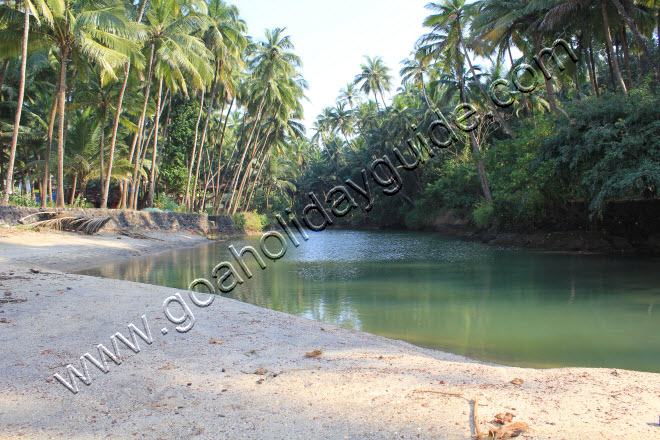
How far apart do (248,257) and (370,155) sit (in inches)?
1247

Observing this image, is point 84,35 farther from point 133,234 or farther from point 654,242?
point 654,242

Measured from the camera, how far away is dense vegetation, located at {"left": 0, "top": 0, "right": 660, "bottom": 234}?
585 inches

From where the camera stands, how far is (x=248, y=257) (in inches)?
709

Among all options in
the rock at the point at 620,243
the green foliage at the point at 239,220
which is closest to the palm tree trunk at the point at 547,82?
the rock at the point at 620,243

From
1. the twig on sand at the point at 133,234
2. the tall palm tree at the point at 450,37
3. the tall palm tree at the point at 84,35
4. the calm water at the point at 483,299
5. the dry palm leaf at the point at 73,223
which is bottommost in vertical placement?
the calm water at the point at 483,299

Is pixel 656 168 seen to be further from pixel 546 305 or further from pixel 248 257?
pixel 248 257

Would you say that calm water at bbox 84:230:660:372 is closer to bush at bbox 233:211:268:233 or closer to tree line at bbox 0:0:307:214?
tree line at bbox 0:0:307:214

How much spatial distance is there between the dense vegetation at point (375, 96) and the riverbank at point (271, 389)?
451 inches

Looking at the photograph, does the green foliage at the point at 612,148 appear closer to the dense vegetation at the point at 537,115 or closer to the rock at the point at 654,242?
the dense vegetation at the point at 537,115

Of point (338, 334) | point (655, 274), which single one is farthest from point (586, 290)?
point (338, 334)

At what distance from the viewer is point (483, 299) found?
9.17 m

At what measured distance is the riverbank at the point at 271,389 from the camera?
2.91 meters

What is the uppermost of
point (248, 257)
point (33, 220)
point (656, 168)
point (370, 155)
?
point (370, 155)

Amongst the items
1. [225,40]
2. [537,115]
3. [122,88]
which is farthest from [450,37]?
[122,88]
